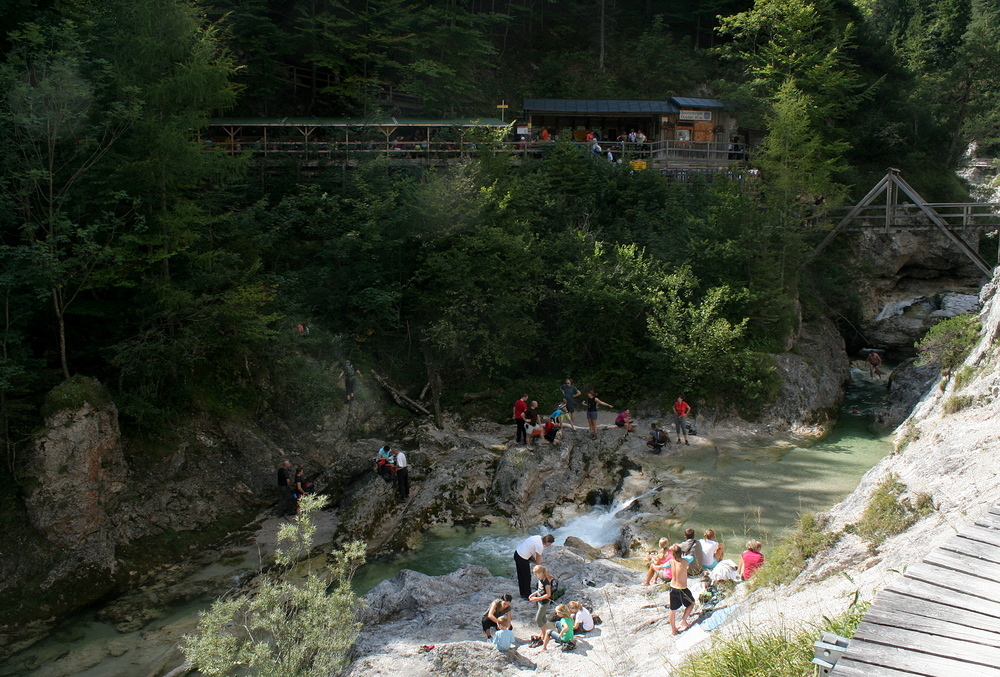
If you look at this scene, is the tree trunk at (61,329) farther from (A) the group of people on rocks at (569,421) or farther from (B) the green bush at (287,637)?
(A) the group of people on rocks at (569,421)

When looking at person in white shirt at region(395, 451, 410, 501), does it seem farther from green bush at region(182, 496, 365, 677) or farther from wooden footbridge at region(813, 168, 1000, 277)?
wooden footbridge at region(813, 168, 1000, 277)

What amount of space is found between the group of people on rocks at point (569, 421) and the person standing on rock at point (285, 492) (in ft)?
20.6

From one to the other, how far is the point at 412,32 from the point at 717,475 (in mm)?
24574

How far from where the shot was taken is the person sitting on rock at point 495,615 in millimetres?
11094

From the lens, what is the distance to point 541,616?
11367 mm

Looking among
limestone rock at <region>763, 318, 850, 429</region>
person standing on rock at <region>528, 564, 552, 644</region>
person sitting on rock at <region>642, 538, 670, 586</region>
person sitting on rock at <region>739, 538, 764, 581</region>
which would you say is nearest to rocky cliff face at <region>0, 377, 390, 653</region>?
person standing on rock at <region>528, 564, 552, 644</region>

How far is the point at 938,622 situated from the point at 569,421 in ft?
53.7

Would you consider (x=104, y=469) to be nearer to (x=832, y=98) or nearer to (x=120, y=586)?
(x=120, y=586)

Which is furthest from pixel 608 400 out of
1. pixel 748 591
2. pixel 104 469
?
pixel 104 469

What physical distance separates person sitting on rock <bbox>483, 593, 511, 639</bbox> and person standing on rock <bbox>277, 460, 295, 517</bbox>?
24.0 ft

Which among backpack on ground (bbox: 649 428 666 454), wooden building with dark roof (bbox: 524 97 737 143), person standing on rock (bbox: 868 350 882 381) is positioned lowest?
backpack on ground (bbox: 649 428 666 454)

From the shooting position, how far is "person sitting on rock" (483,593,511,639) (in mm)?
11094

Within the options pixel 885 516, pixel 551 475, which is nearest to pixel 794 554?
pixel 885 516

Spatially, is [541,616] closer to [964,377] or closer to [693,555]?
[693,555]
